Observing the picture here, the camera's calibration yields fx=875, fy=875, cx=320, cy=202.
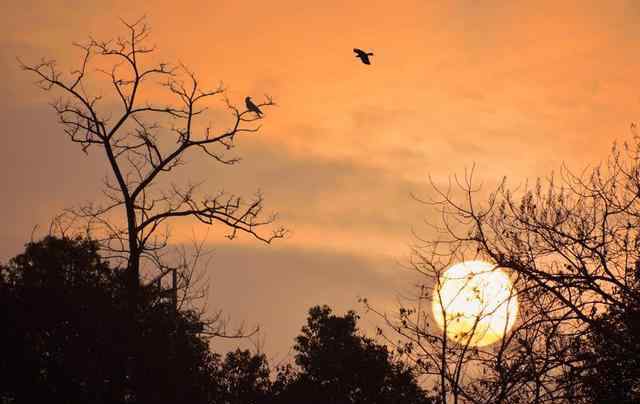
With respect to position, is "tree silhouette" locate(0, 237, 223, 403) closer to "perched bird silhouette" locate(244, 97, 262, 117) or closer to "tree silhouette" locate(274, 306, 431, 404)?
"perched bird silhouette" locate(244, 97, 262, 117)

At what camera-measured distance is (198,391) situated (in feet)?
58.5

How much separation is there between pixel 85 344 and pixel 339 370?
32152 mm

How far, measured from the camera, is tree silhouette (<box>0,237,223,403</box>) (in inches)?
623

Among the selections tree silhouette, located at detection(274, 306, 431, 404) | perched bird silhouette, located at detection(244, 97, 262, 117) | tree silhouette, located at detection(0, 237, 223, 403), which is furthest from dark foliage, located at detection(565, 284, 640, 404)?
tree silhouette, located at detection(274, 306, 431, 404)

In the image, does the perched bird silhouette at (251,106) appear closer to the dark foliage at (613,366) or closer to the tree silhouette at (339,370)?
the dark foliage at (613,366)

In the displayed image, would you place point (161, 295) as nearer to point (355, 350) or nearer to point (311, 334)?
point (355, 350)

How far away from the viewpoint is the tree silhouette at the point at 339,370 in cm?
4526

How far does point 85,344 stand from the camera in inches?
650

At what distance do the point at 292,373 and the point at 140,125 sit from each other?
97.0 feet

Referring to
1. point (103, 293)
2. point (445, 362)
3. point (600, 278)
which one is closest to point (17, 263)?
point (103, 293)

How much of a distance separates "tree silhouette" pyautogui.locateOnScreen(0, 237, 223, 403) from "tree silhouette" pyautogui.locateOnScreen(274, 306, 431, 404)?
24623 millimetres

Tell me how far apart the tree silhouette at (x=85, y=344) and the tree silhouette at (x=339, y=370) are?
24623 millimetres

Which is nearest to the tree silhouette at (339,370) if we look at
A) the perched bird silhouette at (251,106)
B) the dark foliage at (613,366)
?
the perched bird silhouette at (251,106)

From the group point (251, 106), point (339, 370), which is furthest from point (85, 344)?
point (339, 370)
